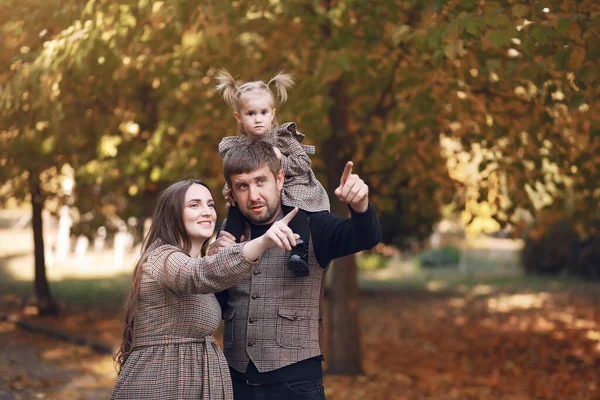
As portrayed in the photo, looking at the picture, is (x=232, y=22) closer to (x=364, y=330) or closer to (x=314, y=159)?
(x=314, y=159)

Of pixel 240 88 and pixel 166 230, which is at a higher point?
pixel 240 88

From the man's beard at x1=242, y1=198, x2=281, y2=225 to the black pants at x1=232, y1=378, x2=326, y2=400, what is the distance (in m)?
0.67

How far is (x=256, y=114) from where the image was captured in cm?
361

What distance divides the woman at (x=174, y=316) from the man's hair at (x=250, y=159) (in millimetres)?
165

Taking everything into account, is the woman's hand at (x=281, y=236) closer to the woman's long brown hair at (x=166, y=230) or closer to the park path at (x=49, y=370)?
the woman's long brown hair at (x=166, y=230)

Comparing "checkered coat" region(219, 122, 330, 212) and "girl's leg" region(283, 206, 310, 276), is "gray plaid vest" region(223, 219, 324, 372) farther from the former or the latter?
"checkered coat" region(219, 122, 330, 212)

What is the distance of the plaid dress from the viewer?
312 centimetres

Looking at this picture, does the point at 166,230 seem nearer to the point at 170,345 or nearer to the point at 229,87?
the point at 170,345

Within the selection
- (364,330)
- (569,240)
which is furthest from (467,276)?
(364,330)

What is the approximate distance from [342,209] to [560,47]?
3596mm

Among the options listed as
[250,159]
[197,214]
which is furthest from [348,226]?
[197,214]

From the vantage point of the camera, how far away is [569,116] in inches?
313

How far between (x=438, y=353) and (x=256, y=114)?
8.11m

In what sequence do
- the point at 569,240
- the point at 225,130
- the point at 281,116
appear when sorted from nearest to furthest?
1. the point at 281,116
2. the point at 225,130
3. the point at 569,240
